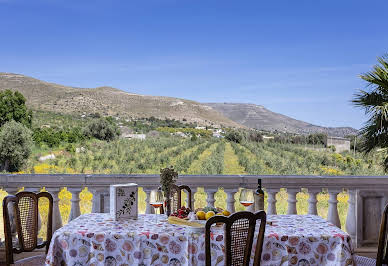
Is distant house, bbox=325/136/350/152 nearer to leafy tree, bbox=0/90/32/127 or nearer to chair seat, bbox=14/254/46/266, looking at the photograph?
leafy tree, bbox=0/90/32/127

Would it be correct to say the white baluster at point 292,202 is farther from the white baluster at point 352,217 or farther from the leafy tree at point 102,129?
the leafy tree at point 102,129

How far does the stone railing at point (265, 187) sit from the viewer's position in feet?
11.8

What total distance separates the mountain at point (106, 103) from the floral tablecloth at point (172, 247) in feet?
55.9

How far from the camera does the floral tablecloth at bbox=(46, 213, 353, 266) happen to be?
221 centimetres

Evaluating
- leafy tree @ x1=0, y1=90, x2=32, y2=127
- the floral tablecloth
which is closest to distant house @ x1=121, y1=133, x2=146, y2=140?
leafy tree @ x1=0, y1=90, x2=32, y2=127

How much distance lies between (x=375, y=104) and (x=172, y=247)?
16.9 ft

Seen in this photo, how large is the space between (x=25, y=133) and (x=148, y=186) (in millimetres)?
15104

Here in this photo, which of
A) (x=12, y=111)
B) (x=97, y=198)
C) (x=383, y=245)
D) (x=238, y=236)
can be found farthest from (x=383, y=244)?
(x=12, y=111)

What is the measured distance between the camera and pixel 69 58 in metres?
23.9

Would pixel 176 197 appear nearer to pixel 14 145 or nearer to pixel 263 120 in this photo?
pixel 14 145

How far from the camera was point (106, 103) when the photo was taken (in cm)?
2119

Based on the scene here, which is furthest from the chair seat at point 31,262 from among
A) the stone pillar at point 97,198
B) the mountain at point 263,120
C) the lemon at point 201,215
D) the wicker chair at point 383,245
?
the mountain at point 263,120

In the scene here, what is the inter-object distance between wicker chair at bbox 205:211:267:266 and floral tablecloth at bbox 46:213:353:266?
0.19m

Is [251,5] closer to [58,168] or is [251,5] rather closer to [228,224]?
[58,168]
